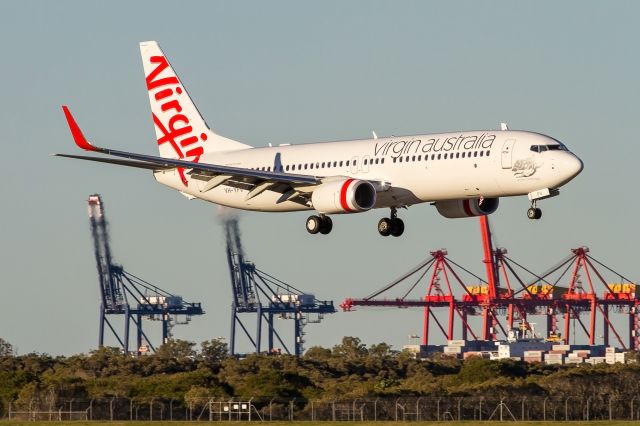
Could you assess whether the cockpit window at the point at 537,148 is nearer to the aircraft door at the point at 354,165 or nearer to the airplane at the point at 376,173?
the airplane at the point at 376,173

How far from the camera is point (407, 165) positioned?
8244 centimetres

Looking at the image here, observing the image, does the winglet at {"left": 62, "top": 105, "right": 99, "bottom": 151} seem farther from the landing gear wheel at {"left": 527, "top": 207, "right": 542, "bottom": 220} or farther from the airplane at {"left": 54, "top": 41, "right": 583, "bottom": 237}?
the landing gear wheel at {"left": 527, "top": 207, "right": 542, "bottom": 220}

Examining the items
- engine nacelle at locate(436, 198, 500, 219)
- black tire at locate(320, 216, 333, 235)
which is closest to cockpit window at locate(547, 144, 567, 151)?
engine nacelle at locate(436, 198, 500, 219)

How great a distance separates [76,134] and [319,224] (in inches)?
581

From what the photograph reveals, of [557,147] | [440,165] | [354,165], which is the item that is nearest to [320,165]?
[354,165]

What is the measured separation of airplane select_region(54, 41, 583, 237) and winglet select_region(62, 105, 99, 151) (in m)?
0.07

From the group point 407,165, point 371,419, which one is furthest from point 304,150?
point 371,419

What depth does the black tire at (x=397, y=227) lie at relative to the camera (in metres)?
88.9

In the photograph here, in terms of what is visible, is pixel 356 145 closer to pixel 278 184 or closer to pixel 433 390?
pixel 278 184

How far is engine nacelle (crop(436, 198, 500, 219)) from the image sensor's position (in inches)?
3363

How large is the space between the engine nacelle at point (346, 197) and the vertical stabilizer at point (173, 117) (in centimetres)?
1523

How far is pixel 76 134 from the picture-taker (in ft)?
271

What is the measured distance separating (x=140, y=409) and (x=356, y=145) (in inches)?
780

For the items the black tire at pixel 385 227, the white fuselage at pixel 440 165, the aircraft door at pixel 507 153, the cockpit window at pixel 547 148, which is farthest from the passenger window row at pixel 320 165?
the cockpit window at pixel 547 148
